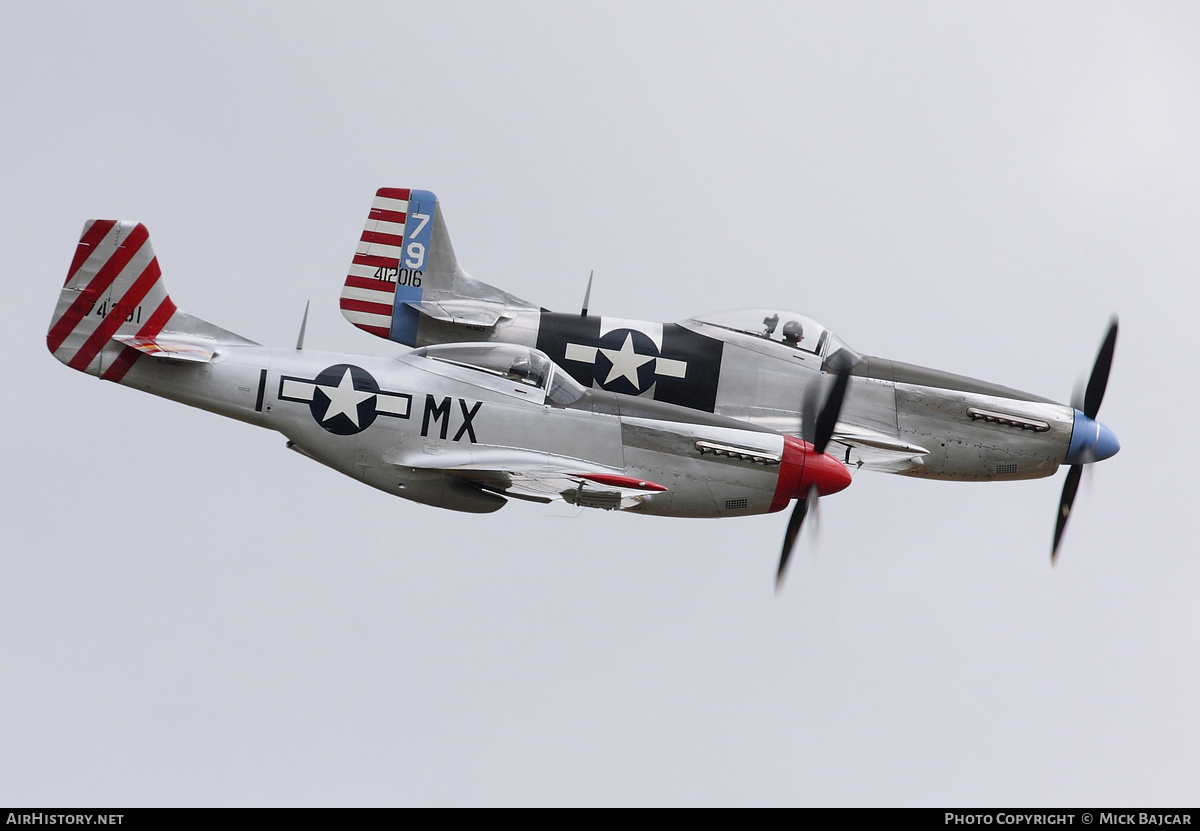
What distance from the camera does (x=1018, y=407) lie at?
29984 millimetres

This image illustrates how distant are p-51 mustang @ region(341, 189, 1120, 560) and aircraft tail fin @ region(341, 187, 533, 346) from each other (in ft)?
0.07

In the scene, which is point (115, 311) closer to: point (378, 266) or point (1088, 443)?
point (378, 266)

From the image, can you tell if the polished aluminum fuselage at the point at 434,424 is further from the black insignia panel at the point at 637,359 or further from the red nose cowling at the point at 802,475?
the black insignia panel at the point at 637,359

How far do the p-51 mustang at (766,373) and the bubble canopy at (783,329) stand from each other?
2 centimetres

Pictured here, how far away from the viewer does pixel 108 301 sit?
87.1 feet

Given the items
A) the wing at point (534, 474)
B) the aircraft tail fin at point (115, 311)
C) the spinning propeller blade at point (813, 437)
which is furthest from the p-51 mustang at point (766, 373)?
the aircraft tail fin at point (115, 311)

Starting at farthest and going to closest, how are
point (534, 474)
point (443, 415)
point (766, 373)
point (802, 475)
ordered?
point (766, 373), point (802, 475), point (443, 415), point (534, 474)

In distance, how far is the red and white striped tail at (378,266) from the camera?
30609mm

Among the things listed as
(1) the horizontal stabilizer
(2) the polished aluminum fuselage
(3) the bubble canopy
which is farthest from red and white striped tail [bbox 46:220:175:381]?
(3) the bubble canopy

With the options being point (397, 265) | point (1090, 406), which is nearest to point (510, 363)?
point (397, 265)

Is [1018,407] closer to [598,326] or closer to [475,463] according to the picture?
[598,326]

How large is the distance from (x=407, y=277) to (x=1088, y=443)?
32.1ft

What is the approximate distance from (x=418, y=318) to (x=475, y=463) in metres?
5.29

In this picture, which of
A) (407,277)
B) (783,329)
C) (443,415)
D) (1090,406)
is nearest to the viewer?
(443,415)
